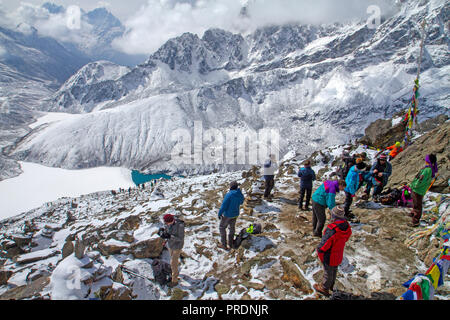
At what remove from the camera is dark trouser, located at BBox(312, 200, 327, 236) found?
8.16 metres

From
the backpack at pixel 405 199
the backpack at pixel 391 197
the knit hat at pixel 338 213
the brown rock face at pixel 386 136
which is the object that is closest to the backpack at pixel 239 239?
the knit hat at pixel 338 213

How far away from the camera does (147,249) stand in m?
8.76

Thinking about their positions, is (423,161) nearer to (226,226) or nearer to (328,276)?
(328,276)

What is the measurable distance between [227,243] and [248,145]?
163786 millimetres

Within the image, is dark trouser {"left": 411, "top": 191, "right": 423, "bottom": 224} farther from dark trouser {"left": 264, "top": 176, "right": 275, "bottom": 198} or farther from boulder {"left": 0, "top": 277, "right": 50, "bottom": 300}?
boulder {"left": 0, "top": 277, "right": 50, "bottom": 300}

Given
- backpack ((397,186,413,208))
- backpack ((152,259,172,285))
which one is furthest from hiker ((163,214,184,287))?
backpack ((397,186,413,208))

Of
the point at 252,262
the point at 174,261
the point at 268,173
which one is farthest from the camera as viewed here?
the point at 268,173

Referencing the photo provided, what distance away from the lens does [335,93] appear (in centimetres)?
19562

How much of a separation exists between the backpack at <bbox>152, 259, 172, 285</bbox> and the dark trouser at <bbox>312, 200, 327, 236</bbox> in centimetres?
541

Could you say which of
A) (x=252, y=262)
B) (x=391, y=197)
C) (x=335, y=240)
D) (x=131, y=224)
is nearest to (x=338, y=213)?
(x=335, y=240)

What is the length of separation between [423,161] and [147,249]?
1372cm

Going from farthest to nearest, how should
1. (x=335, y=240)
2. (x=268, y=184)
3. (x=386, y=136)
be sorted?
(x=386, y=136) < (x=268, y=184) < (x=335, y=240)

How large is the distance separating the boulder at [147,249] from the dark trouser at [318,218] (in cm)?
585

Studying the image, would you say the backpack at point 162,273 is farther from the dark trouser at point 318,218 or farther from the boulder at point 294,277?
the dark trouser at point 318,218
